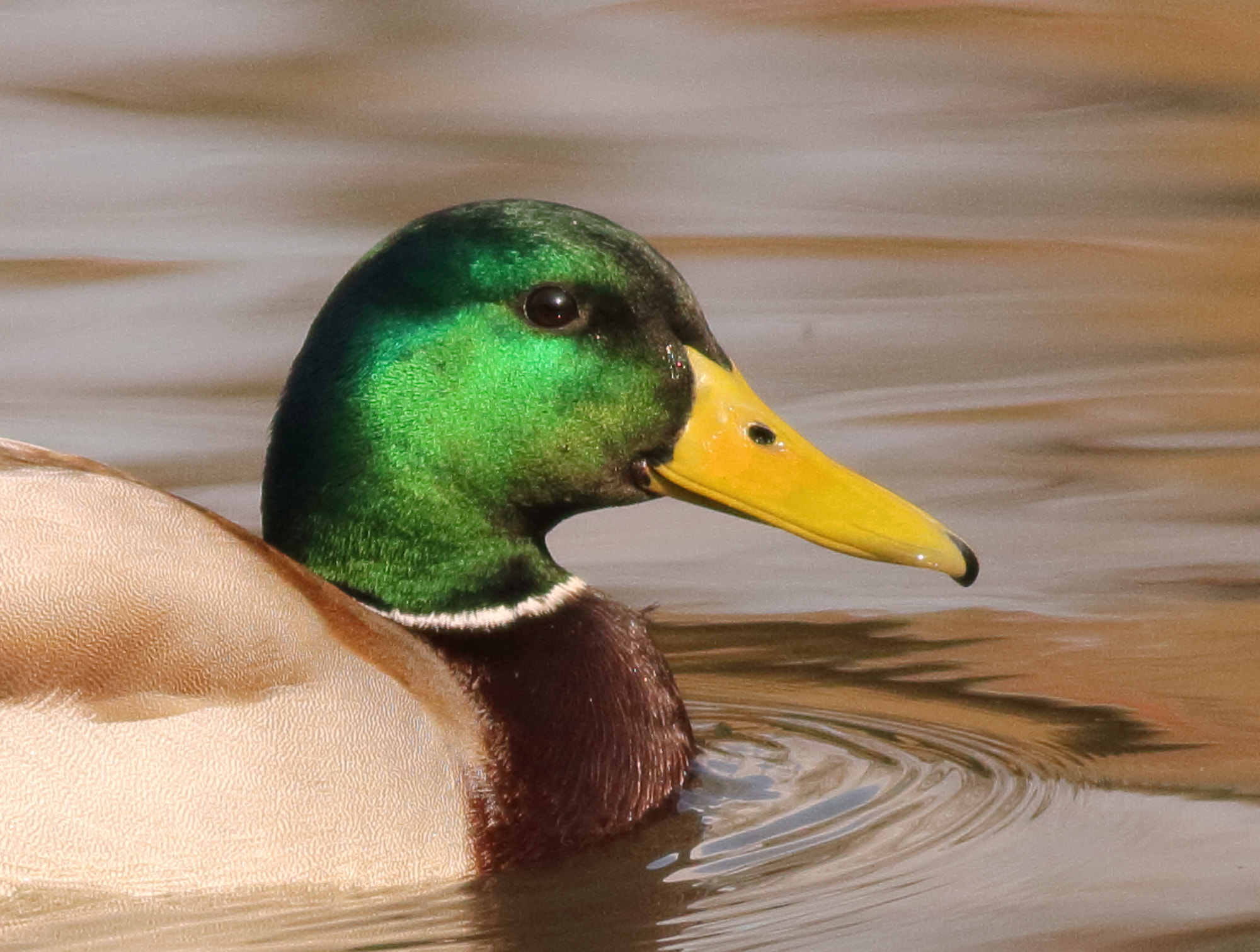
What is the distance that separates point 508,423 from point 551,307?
0.24 meters

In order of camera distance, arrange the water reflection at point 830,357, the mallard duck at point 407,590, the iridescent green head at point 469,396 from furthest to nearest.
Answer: the iridescent green head at point 469,396
the water reflection at point 830,357
the mallard duck at point 407,590

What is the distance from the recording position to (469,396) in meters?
5.41

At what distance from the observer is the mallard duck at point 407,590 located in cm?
483

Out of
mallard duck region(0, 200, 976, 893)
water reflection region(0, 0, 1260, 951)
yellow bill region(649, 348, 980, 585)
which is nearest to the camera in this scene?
mallard duck region(0, 200, 976, 893)

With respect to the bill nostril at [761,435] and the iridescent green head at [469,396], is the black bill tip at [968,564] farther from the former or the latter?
the iridescent green head at [469,396]

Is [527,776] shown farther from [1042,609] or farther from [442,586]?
[1042,609]

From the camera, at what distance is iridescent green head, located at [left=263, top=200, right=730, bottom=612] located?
17.6ft

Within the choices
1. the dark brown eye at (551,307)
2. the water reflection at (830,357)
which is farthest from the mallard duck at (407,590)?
the water reflection at (830,357)

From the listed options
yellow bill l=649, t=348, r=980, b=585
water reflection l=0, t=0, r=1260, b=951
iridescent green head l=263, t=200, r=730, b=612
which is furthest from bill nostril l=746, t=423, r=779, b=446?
water reflection l=0, t=0, r=1260, b=951

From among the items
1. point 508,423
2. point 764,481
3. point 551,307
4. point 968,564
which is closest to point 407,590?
point 508,423

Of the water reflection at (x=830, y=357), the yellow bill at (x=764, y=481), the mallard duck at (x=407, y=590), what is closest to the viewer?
the mallard duck at (x=407, y=590)

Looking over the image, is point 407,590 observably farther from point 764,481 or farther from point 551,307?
point 764,481

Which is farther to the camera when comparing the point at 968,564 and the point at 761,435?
the point at 761,435

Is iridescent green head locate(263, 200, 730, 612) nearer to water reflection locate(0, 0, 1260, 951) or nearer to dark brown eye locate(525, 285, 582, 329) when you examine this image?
dark brown eye locate(525, 285, 582, 329)
